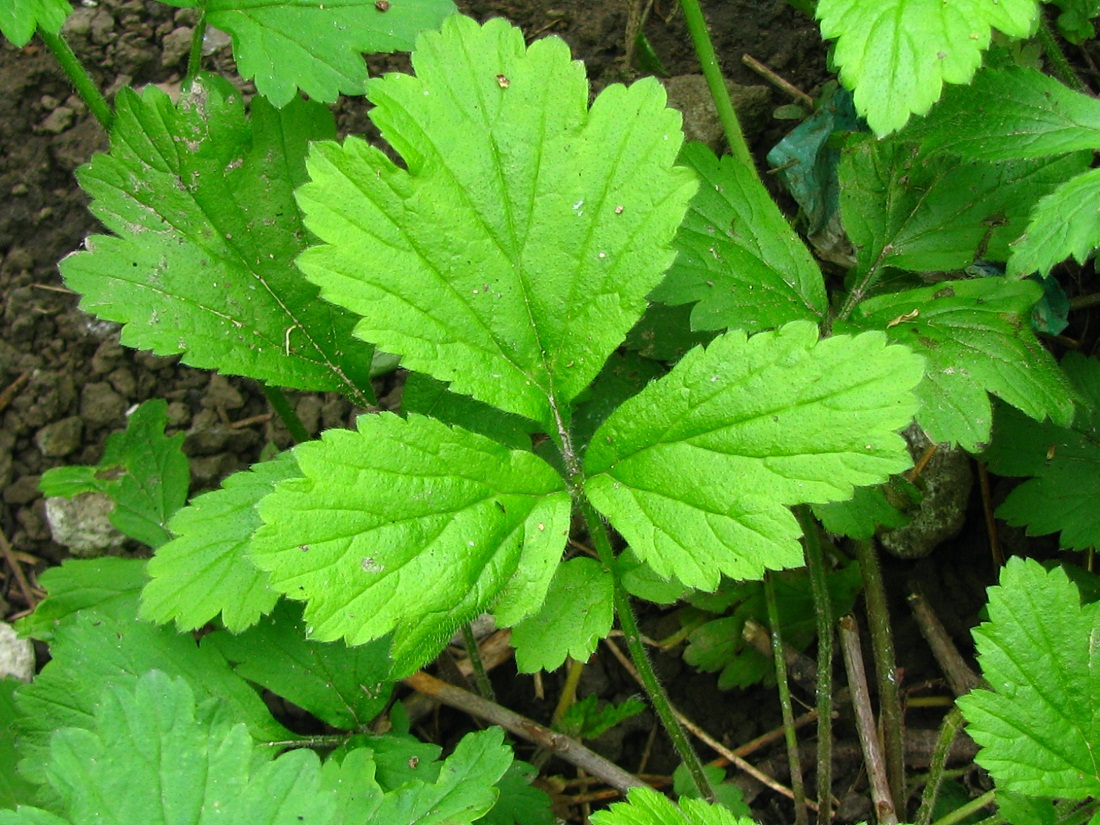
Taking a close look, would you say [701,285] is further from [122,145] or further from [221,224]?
[122,145]

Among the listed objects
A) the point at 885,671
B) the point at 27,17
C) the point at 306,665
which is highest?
the point at 27,17

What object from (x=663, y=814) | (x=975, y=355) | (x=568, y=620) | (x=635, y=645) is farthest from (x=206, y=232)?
(x=975, y=355)

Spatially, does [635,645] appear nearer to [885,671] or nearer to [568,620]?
[568,620]

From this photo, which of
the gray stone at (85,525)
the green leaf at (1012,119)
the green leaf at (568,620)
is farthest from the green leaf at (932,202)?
the gray stone at (85,525)

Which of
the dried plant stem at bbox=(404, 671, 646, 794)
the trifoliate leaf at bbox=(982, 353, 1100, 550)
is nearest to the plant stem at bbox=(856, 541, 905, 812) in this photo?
the trifoliate leaf at bbox=(982, 353, 1100, 550)

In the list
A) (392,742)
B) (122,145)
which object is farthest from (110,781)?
(122,145)

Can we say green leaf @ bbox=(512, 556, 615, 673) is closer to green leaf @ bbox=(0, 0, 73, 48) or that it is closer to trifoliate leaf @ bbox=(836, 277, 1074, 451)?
trifoliate leaf @ bbox=(836, 277, 1074, 451)

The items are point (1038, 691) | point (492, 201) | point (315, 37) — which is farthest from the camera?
point (315, 37)
